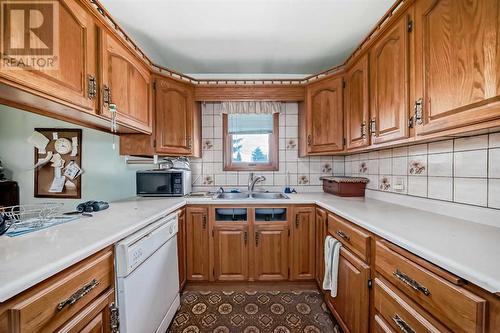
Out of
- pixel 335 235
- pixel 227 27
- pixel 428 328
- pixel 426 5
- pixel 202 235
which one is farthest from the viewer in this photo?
pixel 202 235

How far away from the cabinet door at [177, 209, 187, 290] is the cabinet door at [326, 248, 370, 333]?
128 centimetres

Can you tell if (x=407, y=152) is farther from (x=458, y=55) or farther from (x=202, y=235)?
(x=202, y=235)

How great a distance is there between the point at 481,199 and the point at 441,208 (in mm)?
219

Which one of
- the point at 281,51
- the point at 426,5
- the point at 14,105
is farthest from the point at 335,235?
the point at 14,105

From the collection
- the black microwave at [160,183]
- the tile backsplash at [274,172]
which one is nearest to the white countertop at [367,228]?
the black microwave at [160,183]

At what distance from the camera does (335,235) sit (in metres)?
1.47

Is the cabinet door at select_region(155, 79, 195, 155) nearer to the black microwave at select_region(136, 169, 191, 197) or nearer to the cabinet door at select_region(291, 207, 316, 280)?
the black microwave at select_region(136, 169, 191, 197)

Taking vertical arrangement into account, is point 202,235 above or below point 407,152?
below

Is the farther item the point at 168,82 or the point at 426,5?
the point at 168,82

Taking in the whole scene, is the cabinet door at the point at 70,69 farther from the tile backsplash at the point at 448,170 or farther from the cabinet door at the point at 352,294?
the tile backsplash at the point at 448,170

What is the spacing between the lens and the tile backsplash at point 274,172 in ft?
7.94

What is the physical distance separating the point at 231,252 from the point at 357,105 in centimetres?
173

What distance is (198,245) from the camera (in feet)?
6.10

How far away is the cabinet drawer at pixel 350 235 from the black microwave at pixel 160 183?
4.77 ft
